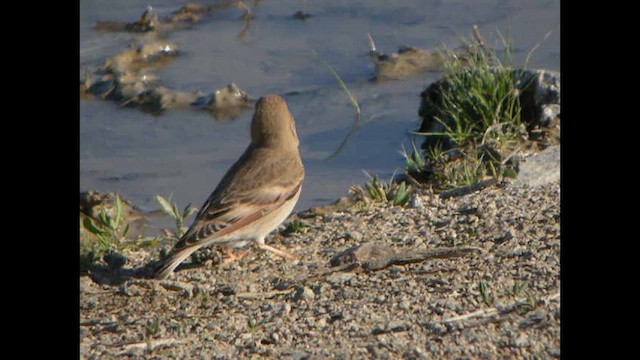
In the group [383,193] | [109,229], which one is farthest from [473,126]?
[109,229]

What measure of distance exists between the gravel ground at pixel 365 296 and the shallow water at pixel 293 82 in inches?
70.1

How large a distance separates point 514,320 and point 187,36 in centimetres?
784

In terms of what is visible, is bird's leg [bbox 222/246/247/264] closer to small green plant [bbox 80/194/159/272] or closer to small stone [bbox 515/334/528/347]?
small green plant [bbox 80/194/159/272]

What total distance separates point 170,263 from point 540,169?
9.26 feet

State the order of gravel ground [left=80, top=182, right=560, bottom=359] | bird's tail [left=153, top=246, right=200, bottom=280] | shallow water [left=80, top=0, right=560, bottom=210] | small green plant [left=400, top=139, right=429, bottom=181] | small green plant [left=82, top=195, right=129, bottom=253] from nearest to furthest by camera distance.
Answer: gravel ground [left=80, top=182, right=560, bottom=359]
bird's tail [left=153, top=246, right=200, bottom=280]
small green plant [left=82, top=195, right=129, bottom=253]
small green plant [left=400, top=139, right=429, bottom=181]
shallow water [left=80, top=0, right=560, bottom=210]

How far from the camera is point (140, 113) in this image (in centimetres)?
1127

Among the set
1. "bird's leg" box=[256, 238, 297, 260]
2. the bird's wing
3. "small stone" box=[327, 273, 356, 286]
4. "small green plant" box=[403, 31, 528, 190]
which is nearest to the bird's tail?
the bird's wing

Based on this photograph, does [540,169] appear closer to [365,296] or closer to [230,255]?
[230,255]

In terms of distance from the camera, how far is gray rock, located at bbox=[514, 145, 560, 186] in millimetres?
8456

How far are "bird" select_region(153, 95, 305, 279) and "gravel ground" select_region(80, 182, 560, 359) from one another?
0.15 metres

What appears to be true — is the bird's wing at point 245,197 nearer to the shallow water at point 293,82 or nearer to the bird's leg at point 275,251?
the bird's leg at point 275,251

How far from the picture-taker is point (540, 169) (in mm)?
8594

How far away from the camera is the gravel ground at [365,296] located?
5.80 metres
